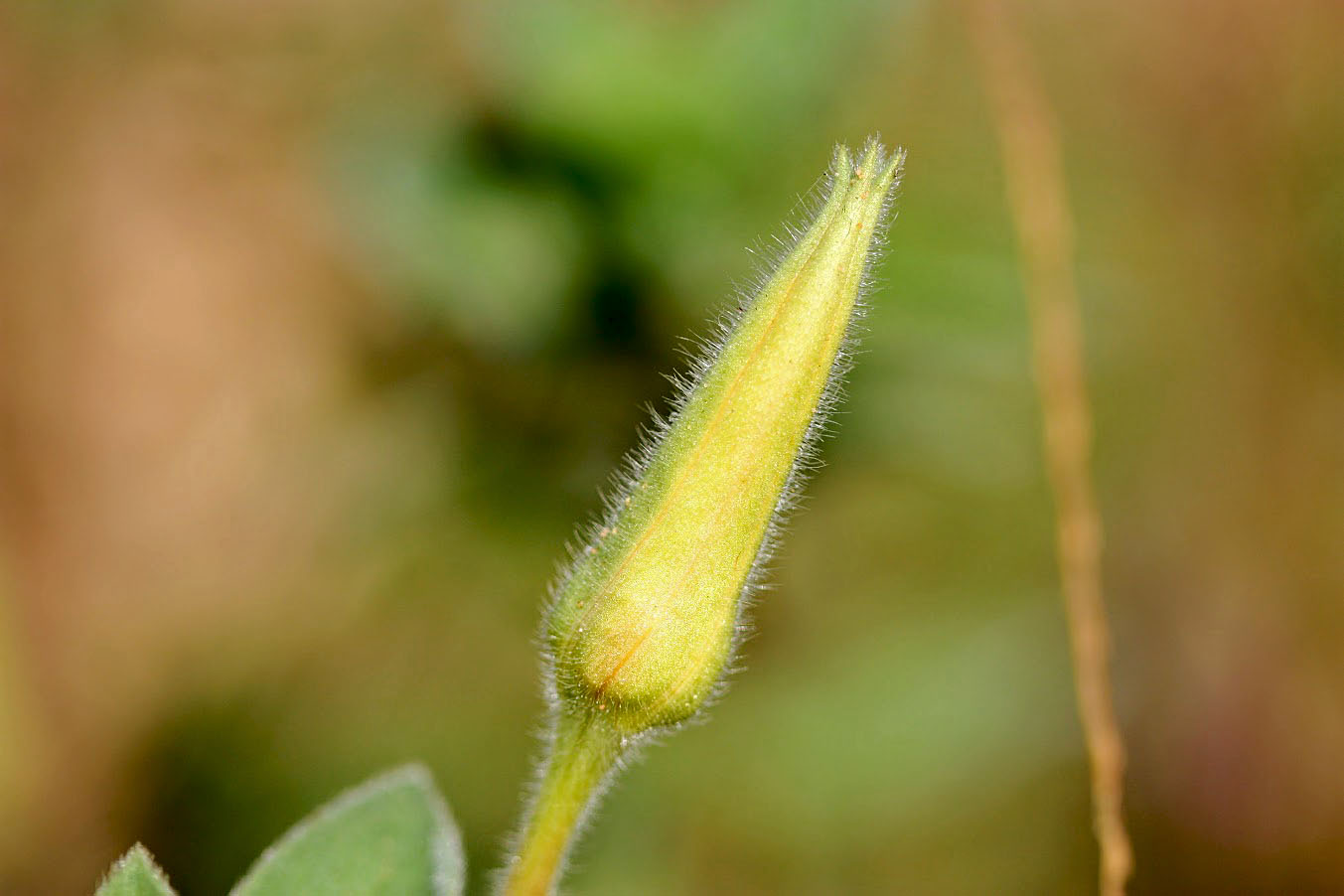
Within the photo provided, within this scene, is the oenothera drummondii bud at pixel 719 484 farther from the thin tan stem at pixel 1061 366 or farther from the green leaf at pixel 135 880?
the thin tan stem at pixel 1061 366

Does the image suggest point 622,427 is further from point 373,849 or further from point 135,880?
point 135,880

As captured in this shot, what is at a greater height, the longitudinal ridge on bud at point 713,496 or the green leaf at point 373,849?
the longitudinal ridge on bud at point 713,496

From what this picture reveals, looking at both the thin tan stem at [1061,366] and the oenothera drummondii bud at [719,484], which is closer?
the oenothera drummondii bud at [719,484]

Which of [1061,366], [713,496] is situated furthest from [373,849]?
[1061,366]

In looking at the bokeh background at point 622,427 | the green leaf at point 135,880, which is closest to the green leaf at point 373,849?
the green leaf at point 135,880

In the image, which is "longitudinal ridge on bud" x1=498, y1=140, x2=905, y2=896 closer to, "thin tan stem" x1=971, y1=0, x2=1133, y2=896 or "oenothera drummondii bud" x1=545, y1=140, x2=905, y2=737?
"oenothera drummondii bud" x1=545, y1=140, x2=905, y2=737

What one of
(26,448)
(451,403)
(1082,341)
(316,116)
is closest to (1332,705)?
Result: (1082,341)

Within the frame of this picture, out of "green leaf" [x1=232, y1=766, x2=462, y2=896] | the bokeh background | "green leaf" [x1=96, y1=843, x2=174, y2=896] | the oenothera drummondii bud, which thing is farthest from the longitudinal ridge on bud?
the bokeh background
